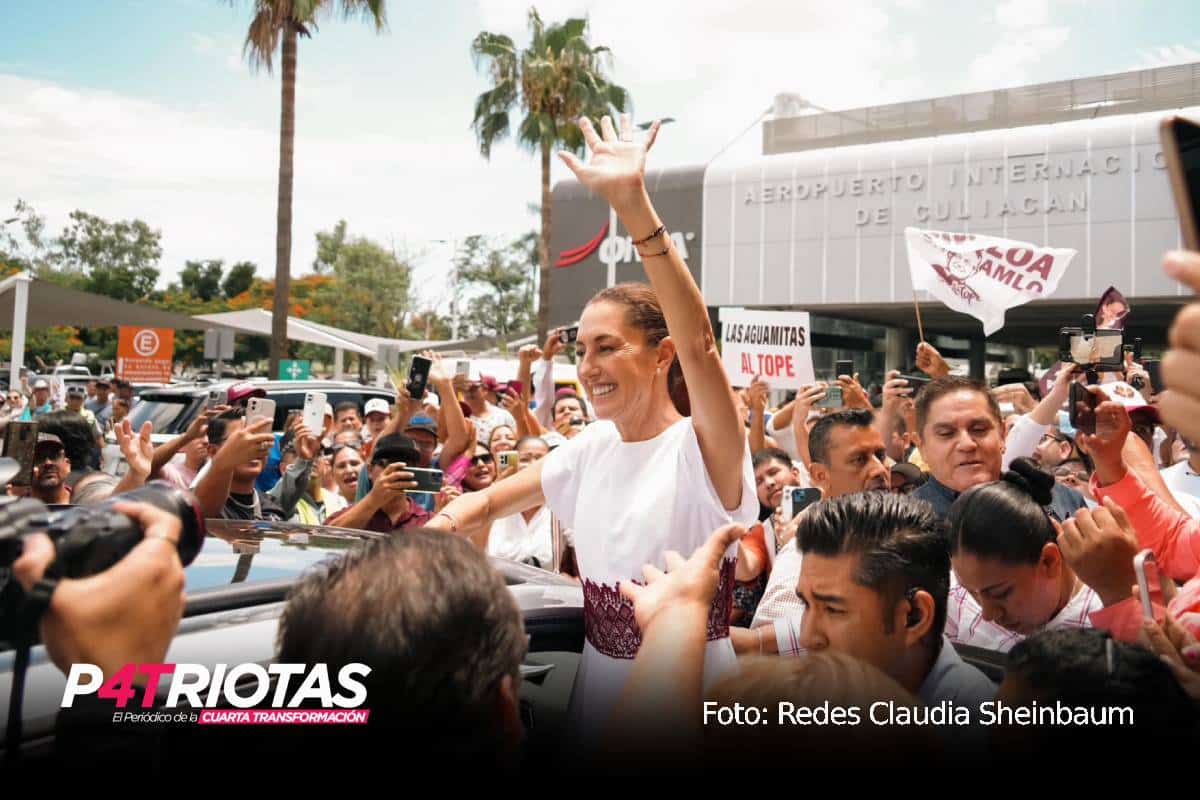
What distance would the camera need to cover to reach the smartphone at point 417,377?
20.3ft

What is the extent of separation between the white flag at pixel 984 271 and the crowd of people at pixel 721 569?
2.51 metres

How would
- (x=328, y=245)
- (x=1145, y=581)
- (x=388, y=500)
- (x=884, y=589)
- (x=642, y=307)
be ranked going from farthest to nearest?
(x=328, y=245), (x=388, y=500), (x=642, y=307), (x=884, y=589), (x=1145, y=581)

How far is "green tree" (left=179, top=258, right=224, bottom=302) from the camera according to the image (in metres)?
53.1

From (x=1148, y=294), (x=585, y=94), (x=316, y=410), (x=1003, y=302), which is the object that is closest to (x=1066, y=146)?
(x=1148, y=294)

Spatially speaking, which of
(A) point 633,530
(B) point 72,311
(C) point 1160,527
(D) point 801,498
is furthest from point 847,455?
(B) point 72,311

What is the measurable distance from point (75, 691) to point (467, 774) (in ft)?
1.42

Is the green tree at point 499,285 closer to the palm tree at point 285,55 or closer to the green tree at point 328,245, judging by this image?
the green tree at point 328,245

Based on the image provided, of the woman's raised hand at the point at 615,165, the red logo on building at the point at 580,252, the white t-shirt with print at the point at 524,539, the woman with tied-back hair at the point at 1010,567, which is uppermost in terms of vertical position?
the red logo on building at the point at 580,252

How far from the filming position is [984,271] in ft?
22.0

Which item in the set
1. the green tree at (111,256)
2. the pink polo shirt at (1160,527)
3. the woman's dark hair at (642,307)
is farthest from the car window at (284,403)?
the green tree at (111,256)

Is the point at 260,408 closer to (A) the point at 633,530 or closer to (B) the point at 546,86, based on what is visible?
(A) the point at 633,530

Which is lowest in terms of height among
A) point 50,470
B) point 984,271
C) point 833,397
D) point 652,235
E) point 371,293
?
point 50,470

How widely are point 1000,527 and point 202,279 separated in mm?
55824

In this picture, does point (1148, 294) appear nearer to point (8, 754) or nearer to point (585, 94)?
point (585, 94)
